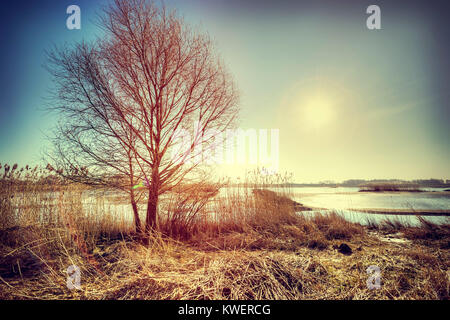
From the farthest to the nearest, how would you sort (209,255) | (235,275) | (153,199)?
(153,199), (209,255), (235,275)

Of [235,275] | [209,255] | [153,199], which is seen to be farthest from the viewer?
[153,199]

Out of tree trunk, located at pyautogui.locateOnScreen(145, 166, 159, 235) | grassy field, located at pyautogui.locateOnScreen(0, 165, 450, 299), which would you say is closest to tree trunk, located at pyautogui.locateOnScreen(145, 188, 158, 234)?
tree trunk, located at pyautogui.locateOnScreen(145, 166, 159, 235)

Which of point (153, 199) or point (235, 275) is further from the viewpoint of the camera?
point (153, 199)

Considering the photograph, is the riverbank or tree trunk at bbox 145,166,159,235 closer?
the riverbank

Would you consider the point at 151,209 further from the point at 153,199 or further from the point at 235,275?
the point at 235,275

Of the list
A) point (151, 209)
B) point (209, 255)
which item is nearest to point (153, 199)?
point (151, 209)

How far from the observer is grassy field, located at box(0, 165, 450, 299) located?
7.30 feet

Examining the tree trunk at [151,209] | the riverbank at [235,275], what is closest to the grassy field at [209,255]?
the riverbank at [235,275]

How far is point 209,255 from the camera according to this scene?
3.34m

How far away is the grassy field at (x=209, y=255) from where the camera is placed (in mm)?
2225

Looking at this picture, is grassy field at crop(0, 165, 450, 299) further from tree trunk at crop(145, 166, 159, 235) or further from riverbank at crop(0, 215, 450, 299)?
tree trunk at crop(145, 166, 159, 235)

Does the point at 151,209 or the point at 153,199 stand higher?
the point at 153,199

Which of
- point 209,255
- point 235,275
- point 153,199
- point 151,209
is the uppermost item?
point 153,199
